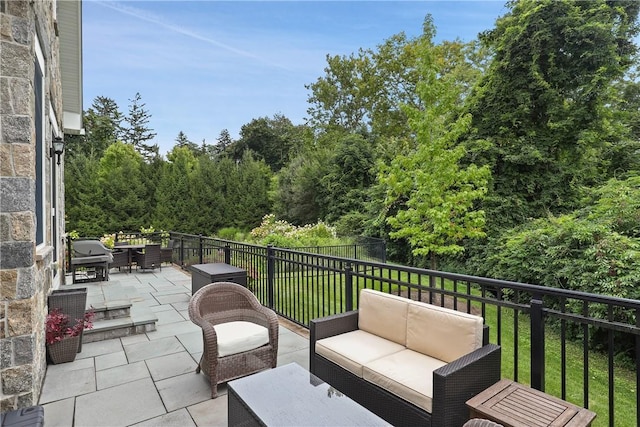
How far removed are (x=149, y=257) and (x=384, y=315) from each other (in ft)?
23.1

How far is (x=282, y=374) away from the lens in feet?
6.93

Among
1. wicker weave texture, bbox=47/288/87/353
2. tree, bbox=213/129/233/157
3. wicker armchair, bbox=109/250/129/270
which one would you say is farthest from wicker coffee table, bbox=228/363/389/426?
tree, bbox=213/129/233/157

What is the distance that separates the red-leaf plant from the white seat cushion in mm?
1463

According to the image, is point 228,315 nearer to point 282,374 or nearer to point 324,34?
point 282,374

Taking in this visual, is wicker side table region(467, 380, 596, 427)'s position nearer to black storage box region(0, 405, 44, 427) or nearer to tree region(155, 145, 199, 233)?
black storage box region(0, 405, 44, 427)

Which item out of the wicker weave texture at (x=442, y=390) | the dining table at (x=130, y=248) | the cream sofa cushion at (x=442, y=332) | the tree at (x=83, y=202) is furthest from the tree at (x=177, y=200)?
the cream sofa cushion at (x=442, y=332)

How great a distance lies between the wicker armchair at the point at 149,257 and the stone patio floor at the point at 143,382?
4100 millimetres

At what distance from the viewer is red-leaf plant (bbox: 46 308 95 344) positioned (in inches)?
122

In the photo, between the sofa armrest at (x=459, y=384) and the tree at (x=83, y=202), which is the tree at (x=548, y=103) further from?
the tree at (x=83, y=202)

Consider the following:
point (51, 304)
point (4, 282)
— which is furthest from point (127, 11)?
point (4, 282)

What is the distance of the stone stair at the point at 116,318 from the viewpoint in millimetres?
3812

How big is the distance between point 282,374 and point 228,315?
1234mm

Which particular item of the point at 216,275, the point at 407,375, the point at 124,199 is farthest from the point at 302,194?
the point at 407,375

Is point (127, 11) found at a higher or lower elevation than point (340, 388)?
higher
